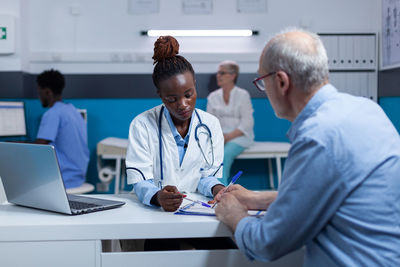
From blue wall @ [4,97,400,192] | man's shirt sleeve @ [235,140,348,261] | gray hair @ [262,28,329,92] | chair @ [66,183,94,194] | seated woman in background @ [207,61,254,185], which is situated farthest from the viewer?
blue wall @ [4,97,400,192]

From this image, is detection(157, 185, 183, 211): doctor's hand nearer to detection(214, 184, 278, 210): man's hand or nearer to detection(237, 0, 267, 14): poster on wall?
detection(214, 184, 278, 210): man's hand

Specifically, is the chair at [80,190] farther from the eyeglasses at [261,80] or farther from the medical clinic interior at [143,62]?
the eyeglasses at [261,80]

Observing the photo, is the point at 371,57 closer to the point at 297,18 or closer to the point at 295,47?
the point at 297,18

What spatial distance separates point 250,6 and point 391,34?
55.0 inches

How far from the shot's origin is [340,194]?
833 millimetres

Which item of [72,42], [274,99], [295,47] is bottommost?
[274,99]

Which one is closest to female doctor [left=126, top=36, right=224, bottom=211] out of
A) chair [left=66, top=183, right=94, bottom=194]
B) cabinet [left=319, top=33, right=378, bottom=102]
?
chair [left=66, top=183, right=94, bottom=194]

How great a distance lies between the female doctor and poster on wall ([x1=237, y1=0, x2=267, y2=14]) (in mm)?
2950

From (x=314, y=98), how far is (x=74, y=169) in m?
2.58

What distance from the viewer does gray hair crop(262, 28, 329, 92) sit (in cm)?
93

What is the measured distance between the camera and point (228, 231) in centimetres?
107

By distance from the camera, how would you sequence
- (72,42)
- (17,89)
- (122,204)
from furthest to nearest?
(72,42), (17,89), (122,204)

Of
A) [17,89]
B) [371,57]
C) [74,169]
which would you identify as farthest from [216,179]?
[371,57]

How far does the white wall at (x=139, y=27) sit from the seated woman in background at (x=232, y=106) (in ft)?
1.01
